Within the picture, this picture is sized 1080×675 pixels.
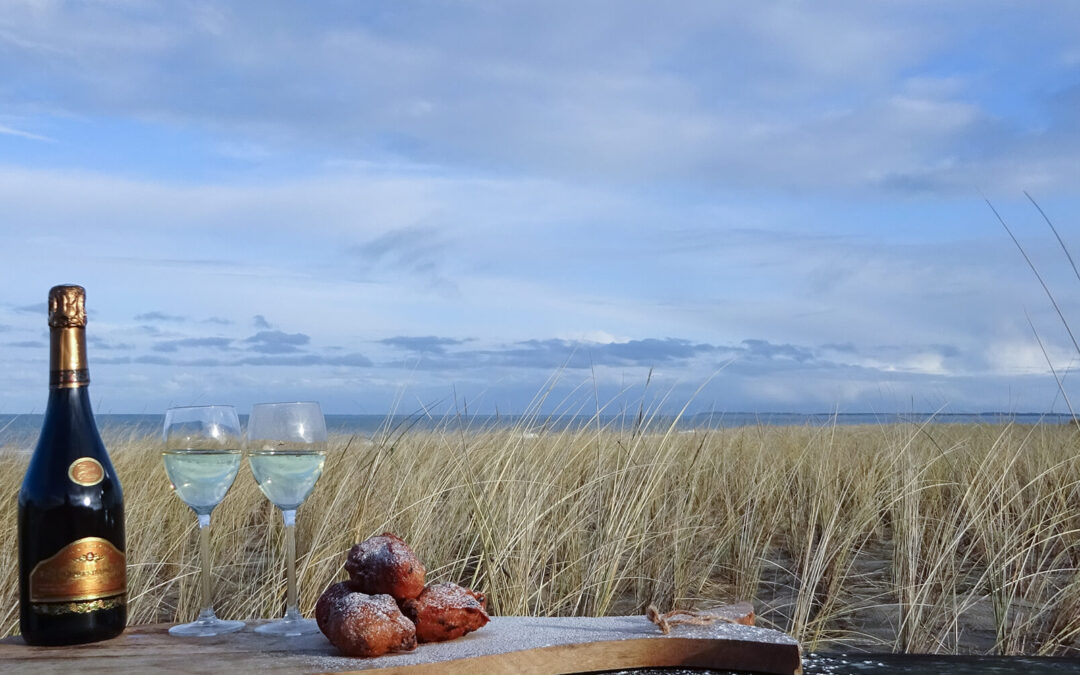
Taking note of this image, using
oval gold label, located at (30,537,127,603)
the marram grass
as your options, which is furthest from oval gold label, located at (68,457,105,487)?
Answer: the marram grass

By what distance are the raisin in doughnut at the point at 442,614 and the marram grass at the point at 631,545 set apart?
139 centimetres

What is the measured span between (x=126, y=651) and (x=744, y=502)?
319cm

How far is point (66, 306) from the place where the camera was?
1.80 meters

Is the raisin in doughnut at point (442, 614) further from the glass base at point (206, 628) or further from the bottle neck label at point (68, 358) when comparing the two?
the bottle neck label at point (68, 358)

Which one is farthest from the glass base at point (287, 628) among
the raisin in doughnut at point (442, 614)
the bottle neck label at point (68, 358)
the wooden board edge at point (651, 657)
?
the bottle neck label at point (68, 358)

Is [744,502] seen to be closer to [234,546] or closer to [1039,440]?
[234,546]

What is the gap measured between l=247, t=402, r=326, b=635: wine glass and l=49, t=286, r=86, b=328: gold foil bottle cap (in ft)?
1.28

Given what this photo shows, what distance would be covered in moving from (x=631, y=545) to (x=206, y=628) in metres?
1.89

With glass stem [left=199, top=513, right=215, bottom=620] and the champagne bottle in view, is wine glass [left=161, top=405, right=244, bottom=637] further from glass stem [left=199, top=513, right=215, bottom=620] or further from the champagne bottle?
the champagne bottle

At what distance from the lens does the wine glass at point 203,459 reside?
75.9 inches

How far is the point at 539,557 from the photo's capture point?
3639mm

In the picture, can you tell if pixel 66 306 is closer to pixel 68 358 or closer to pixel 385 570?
pixel 68 358

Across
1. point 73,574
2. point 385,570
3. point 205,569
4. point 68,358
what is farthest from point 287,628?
point 68,358

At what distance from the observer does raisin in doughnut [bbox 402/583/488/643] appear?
1786mm
